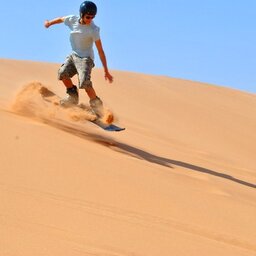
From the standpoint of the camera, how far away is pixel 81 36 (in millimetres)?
6473

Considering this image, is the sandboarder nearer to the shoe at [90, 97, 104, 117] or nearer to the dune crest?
the shoe at [90, 97, 104, 117]

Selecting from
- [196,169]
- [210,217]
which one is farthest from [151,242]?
[196,169]

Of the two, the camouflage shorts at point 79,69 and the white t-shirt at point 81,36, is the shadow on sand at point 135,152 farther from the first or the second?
the white t-shirt at point 81,36

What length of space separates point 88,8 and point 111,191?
9.36 feet

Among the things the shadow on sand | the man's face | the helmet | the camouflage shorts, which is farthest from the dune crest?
the helmet

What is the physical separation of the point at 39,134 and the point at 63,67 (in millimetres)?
1832

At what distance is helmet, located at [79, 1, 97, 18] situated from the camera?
621 cm

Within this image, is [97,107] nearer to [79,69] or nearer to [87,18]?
[79,69]

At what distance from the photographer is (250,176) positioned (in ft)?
22.8

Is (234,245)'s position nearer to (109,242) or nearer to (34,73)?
(109,242)

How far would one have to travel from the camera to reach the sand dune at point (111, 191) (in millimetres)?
2908

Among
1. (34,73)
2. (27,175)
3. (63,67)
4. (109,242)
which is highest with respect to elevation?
(34,73)

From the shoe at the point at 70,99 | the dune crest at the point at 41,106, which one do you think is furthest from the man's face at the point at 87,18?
the dune crest at the point at 41,106

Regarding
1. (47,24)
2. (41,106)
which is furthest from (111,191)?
(47,24)
